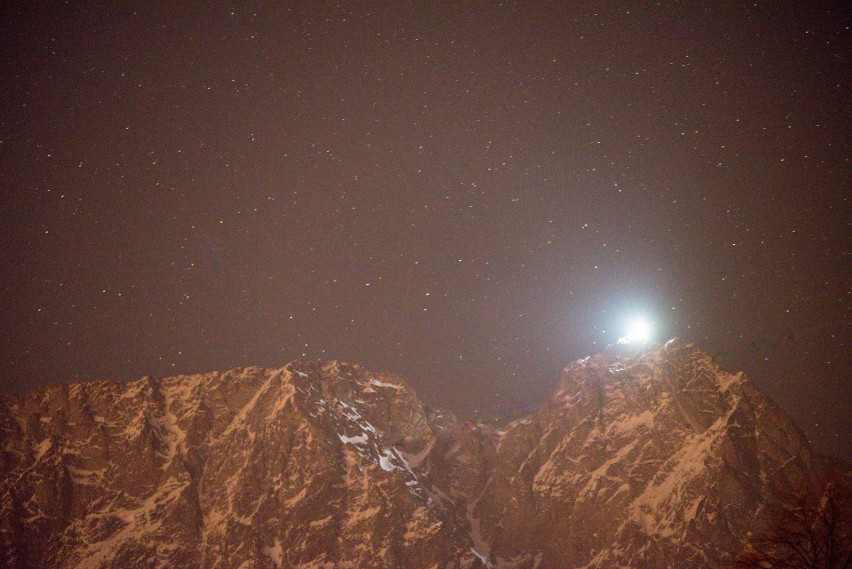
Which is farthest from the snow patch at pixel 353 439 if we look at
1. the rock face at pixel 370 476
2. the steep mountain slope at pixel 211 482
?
the rock face at pixel 370 476

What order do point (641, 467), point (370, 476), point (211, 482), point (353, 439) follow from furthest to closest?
point (353, 439), point (370, 476), point (211, 482), point (641, 467)

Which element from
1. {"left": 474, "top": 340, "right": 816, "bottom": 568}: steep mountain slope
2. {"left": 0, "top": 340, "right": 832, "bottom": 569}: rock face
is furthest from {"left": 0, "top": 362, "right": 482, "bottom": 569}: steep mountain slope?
{"left": 474, "top": 340, "right": 816, "bottom": 568}: steep mountain slope

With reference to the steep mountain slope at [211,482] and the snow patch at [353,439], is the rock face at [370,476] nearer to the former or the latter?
the steep mountain slope at [211,482]

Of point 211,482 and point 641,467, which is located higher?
point 211,482

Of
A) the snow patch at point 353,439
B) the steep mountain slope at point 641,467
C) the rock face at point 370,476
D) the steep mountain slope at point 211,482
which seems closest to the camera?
the steep mountain slope at point 641,467

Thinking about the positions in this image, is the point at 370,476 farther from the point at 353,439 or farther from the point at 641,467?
the point at 641,467

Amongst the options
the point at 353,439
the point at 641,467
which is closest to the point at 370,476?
the point at 353,439

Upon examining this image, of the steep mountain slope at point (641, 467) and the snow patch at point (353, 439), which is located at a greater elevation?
the snow patch at point (353, 439)

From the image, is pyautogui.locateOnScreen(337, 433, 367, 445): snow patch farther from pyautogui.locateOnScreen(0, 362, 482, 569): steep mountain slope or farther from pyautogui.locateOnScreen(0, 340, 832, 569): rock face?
pyautogui.locateOnScreen(0, 340, 832, 569): rock face

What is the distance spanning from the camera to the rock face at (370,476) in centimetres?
13512

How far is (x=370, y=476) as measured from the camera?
155 m

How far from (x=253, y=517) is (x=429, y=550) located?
145 ft

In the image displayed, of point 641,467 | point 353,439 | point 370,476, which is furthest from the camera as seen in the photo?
point 353,439

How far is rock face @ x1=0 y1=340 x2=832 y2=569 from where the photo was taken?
135125mm
